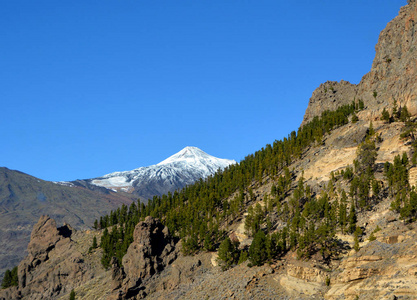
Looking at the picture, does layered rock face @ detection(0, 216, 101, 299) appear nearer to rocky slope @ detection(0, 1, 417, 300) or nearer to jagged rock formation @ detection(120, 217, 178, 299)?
rocky slope @ detection(0, 1, 417, 300)

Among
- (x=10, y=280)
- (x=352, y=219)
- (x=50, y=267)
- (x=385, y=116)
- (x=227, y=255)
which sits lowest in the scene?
(x=10, y=280)

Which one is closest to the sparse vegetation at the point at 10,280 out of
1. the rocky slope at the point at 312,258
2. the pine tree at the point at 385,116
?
the rocky slope at the point at 312,258

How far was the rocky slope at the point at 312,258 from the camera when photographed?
93875mm

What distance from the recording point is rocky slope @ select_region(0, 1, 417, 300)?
308 feet

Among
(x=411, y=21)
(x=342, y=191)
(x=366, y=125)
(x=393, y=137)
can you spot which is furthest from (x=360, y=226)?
(x=411, y=21)

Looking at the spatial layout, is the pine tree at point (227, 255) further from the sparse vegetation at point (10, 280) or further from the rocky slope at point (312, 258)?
the sparse vegetation at point (10, 280)

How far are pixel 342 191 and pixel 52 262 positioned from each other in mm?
113180

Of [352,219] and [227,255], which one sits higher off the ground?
[352,219]

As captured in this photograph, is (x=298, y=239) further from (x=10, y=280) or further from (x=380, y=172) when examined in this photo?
(x=10, y=280)

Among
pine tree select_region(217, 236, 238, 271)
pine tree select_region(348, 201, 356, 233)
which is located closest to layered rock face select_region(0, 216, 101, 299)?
pine tree select_region(217, 236, 238, 271)

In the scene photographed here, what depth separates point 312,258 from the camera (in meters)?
109

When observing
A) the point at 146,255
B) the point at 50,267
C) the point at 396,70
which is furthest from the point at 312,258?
the point at 396,70

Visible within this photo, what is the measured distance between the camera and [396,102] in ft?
530

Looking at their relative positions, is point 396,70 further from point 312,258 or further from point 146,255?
point 146,255
